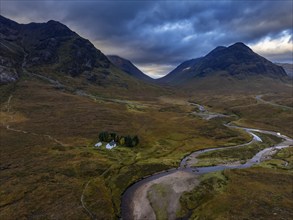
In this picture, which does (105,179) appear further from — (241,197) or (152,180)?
(241,197)

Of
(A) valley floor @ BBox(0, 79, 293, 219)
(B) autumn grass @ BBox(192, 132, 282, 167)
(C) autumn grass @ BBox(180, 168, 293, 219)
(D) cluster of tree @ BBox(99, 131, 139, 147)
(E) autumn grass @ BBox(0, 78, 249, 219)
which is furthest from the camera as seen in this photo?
(D) cluster of tree @ BBox(99, 131, 139, 147)

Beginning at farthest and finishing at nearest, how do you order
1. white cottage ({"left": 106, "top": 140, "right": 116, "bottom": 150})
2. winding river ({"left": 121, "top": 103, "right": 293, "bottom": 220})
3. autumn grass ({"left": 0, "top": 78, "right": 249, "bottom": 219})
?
white cottage ({"left": 106, "top": 140, "right": 116, "bottom": 150}), autumn grass ({"left": 0, "top": 78, "right": 249, "bottom": 219}), winding river ({"left": 121, "top": 103, "right": 293, "bottom": 220})

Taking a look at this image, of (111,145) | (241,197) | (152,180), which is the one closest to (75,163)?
(111,145)

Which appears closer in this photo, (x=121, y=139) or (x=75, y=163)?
(x=75, y=163)

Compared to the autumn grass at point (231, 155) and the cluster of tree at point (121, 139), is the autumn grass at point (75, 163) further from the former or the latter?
the autumn grass at point (231, 155)

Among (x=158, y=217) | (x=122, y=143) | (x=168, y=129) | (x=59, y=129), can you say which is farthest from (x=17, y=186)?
(x=168, y=129)

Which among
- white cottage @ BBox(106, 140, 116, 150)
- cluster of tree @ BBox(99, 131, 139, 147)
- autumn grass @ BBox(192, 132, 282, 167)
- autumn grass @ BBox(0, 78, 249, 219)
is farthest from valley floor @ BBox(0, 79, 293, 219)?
cluster of tree @ BBox(99, 131, 139, 147)

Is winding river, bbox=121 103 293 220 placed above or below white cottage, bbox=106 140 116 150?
below

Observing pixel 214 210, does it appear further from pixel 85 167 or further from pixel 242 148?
pixel 242 148

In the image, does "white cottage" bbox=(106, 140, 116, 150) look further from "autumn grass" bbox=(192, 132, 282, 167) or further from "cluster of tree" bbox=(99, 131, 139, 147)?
"autumn grass" bbox=(192, 132, 282, 167)

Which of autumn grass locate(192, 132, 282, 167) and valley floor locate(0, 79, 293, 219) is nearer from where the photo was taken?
valley floor locate(0, 79, 293, 219)

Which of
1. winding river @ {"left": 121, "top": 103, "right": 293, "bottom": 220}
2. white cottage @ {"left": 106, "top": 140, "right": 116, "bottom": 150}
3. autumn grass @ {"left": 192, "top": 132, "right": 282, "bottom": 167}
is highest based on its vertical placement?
white cottage @ {"left": 106, "top": 140, "right": 116, "bottom": 150}
